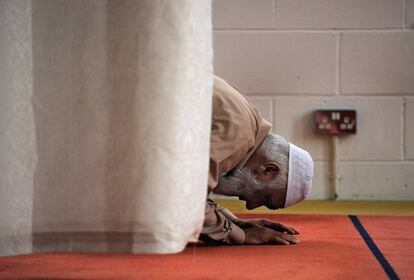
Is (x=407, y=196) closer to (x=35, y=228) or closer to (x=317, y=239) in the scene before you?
(x=317, y=239)

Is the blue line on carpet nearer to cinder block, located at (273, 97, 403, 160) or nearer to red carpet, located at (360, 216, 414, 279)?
red carpet, located at (360, 216, 414, 279)

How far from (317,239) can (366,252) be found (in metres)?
0.32

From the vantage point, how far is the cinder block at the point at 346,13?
4.21 meters

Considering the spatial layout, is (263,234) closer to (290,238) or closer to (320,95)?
(290,238)

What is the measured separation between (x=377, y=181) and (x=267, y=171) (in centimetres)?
176

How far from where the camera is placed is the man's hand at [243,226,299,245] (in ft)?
8.65

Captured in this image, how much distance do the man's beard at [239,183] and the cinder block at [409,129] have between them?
5.88 feet

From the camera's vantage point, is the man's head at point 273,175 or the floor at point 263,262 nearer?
the floor at point 263,262

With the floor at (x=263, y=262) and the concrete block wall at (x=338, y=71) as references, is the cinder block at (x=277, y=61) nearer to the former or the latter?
the concrete block wall at (x=338, y=71)

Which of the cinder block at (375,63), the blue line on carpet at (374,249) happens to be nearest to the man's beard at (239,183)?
the blue line on carpet at (374,249)

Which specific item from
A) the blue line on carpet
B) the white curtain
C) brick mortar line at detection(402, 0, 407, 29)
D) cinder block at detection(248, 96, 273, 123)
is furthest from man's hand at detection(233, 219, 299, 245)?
brick mortar line at detection(402, 0, 407, 29)

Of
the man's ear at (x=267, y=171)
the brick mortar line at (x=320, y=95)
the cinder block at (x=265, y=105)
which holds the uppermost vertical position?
the brick mortar line at (x=320, y=95)

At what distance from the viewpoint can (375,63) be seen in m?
4.23

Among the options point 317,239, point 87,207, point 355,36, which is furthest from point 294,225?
point 87,207
